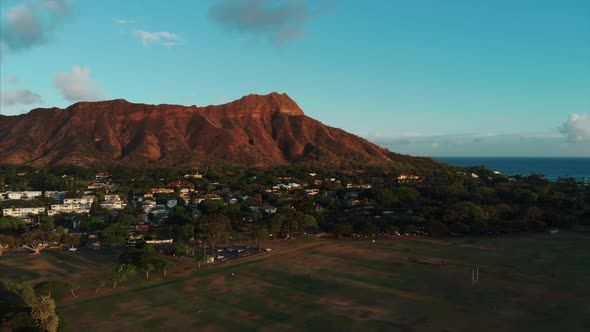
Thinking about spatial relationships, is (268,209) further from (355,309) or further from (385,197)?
(355,309)

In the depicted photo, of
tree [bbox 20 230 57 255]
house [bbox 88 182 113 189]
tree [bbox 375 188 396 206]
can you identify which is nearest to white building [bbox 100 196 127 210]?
house [bbox 88 182 113 189]

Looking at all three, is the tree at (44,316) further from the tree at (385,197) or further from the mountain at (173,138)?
the mountain at (173,138)

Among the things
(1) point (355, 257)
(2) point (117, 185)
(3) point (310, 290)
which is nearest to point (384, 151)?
(2) point (117, 185)

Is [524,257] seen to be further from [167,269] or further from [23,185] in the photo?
[23,185]

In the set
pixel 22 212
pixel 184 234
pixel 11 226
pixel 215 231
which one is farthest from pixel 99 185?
pixel 215 231

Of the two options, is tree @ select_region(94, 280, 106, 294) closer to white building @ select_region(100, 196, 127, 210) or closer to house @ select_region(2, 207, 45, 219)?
house @ select_region(2, 207, 45, 219)

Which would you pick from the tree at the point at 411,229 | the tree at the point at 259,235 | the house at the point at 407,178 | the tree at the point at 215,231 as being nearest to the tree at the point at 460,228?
the tree at the point at 411,229
